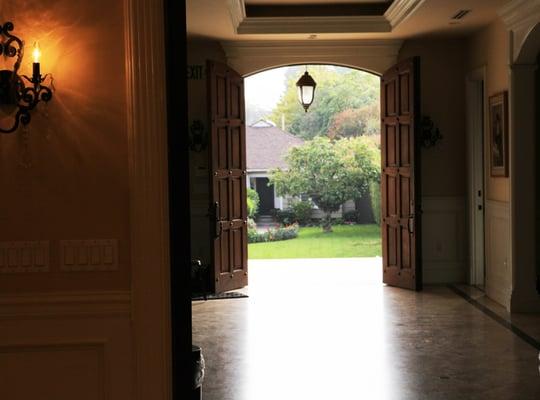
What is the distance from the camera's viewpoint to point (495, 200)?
7.98 m

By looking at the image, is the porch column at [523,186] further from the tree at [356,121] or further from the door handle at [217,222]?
the tree at [356,121]

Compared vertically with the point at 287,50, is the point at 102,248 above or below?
below

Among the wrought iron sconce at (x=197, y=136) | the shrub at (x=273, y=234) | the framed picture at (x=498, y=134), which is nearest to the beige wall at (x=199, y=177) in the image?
the wrought iron sconce at (x=197, y=136)

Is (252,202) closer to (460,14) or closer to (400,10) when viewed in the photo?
(400,10)

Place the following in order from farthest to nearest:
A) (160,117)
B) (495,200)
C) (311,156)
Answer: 1. (311,156)
2. (495,200)
3. (160,117)

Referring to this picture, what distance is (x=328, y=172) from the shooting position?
16.3 metres

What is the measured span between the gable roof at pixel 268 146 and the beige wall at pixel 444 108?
7.95 m

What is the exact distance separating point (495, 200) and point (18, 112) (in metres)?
6.17

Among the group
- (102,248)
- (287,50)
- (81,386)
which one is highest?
(287,50)

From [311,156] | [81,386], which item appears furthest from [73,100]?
[311,156]

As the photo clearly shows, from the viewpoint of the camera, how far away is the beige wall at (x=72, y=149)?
2.79 metres

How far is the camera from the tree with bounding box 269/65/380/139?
17.2m

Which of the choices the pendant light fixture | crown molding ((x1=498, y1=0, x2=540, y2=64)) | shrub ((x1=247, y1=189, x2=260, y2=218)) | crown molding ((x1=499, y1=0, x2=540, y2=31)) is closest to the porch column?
crown molding ((x1=498, y1=0, x2=540, y2=64))

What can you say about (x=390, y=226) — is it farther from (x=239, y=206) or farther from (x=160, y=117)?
(x=160, y=117)
